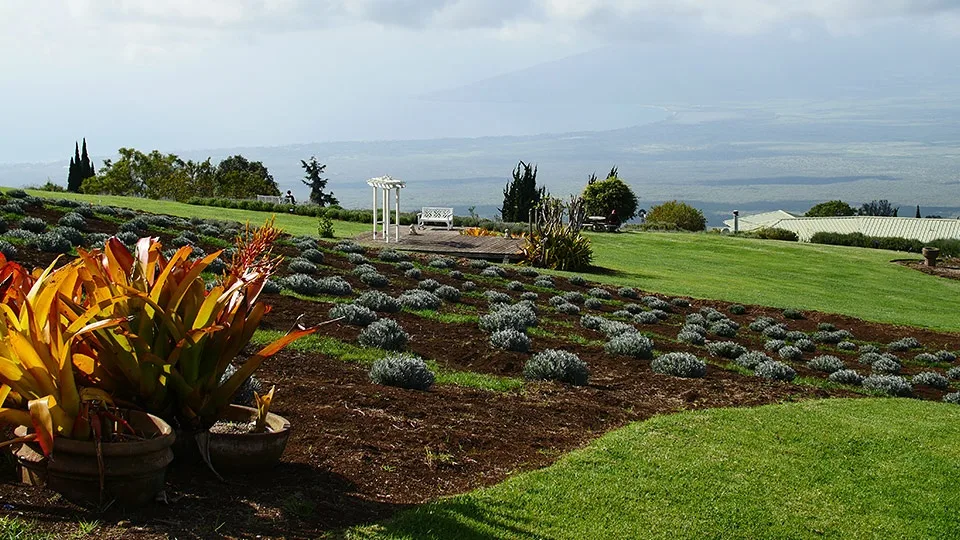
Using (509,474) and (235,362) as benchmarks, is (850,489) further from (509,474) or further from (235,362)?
(235,362)

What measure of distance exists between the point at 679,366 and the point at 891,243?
4301 centimetres

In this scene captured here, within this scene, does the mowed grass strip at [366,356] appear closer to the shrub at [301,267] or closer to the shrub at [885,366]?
the shrub at [301,267]

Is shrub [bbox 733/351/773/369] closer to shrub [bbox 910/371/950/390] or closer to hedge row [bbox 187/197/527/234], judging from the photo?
shrub [bbox 910/371/950/390]

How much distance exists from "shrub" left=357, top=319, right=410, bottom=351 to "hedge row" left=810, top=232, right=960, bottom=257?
4008 centimetres

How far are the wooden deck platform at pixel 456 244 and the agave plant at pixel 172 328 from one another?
2146cm

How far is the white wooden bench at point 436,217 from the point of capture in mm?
36562

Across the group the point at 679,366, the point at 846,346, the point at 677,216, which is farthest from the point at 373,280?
the point at 677,216

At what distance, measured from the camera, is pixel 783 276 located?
105 feet

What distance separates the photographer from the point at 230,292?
464 centimetres

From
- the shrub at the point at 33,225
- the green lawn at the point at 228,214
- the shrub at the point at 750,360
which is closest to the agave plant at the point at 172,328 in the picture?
the shrub at the point at 750,360

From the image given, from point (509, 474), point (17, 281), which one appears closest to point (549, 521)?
point (509, 474)

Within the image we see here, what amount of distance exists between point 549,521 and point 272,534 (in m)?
1.60

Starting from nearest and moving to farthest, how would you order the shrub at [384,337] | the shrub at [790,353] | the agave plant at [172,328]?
the agave plant at [172,328], the shrub at [384,337], the shrub at [790,353]

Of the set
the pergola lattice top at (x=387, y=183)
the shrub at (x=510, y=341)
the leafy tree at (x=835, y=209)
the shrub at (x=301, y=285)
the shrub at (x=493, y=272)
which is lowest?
the shrub at (x=510, y=341)
